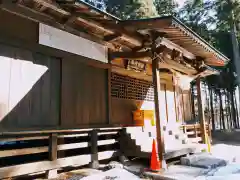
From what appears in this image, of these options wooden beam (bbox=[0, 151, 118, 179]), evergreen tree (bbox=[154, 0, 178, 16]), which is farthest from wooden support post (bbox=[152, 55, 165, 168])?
evergreen tree (bbox=[154, 0, 178, 16])

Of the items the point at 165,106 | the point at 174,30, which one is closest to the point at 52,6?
the point at 174,30

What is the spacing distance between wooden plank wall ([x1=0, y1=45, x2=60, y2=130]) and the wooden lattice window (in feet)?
7.37

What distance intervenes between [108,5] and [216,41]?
9.15 metres

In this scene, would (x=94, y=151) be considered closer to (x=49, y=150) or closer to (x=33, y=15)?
(x=49, y=150)

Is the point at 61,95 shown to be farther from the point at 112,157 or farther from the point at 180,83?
the point at 180,83

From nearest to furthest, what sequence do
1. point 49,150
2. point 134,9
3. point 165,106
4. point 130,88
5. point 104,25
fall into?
point 49,150 → point 104,25 → point 130,88 → point 165,106 → point 134,9

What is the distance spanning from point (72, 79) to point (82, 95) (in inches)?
21.2

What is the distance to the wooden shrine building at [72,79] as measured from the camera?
4520 mm

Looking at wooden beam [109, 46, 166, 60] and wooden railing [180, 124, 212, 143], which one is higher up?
wooden beam [109, 46, 166, 60]

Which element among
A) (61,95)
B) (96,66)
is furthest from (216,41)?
(61,95)

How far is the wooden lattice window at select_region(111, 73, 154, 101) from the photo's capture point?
24.0 feet

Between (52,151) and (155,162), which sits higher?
(52,151)

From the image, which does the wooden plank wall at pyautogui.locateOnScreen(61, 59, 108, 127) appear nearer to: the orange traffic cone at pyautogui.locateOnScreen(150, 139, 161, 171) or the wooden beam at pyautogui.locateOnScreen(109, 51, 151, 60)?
the wooden beam at pyautogui.locateOnScreen(109, 51, 151, 60)

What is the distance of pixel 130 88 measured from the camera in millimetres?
7961
